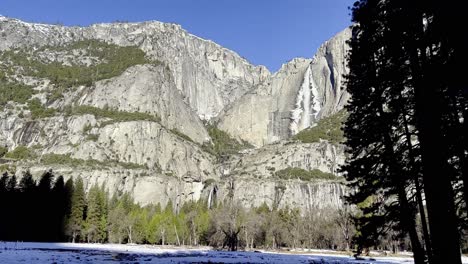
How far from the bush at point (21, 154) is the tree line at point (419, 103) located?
16789cm

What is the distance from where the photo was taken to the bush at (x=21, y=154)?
165m

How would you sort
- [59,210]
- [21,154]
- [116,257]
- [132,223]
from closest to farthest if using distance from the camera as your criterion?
[116,257], [59,210], [132,223], [21,154]

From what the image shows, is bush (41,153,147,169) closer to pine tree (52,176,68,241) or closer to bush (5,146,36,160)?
bush (5,146,36,160)

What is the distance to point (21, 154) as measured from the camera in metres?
166

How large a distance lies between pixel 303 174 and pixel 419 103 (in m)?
180

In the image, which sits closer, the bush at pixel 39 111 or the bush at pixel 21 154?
the bush at pixel 21 154

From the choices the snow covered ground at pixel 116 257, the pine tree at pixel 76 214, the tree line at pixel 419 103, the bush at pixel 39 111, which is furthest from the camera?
the bush at pixel 39 111

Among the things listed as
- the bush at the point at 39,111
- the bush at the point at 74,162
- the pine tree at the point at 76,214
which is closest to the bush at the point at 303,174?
the bush at the point at 74,162

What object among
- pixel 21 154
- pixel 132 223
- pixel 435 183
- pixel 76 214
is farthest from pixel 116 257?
pixel 21 154

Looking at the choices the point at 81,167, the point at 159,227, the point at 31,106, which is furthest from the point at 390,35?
the point at 31,106

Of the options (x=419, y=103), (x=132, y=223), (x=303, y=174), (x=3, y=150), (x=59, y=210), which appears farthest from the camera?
(x=303, y=174)

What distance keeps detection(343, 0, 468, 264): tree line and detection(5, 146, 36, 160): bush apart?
16789cm

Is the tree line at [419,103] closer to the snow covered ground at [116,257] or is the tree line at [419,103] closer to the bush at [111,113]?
the snow covered ground at [116,257]

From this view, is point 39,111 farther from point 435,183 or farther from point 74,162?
point 435,183
